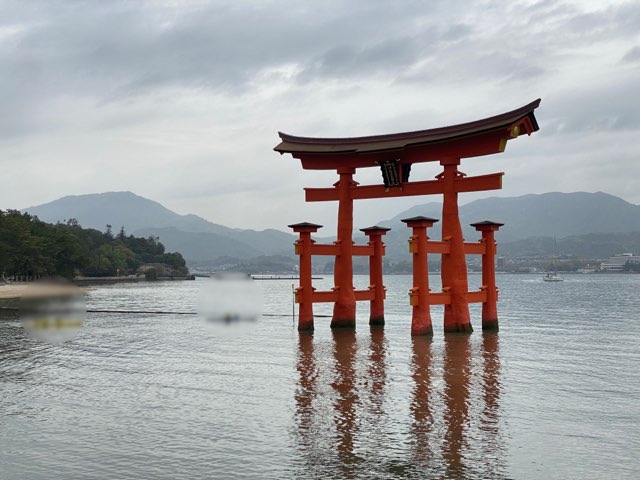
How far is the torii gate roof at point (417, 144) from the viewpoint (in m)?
25.2

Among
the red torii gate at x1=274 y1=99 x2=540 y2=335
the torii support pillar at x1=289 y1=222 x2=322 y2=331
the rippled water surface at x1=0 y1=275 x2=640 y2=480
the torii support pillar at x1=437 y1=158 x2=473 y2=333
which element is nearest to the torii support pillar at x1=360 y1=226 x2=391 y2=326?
the red torii gate at x1=274 y1=99 x2=540 y2=335

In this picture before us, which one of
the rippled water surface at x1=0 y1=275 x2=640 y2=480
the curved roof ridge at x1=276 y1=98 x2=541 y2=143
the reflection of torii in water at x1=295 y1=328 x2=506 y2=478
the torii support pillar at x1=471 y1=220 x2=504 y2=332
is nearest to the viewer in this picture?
the reflection of torii in water at x1=295 y1=328 x2=506 y2=478

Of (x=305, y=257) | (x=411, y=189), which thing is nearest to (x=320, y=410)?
(x=305, y=257)

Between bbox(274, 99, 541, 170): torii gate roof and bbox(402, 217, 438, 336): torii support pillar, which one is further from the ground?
bbox(274, 99, 541, 170): torii gate roof

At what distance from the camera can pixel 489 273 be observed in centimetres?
2923

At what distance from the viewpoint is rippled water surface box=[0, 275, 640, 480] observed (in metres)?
10.8

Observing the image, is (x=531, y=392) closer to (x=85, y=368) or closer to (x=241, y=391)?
(x=241, y=391)

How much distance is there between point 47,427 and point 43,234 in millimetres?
94053

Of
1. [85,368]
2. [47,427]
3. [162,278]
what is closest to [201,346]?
[85,368]

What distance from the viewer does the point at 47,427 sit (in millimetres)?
13117

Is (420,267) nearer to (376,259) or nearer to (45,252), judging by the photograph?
(376,259)

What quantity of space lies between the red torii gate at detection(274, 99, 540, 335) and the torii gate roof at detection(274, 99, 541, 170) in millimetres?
39

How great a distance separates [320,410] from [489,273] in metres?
16.8

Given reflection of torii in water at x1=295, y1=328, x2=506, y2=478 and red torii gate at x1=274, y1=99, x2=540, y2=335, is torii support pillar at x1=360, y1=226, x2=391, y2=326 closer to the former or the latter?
red torii gate at x1=274, y1=99, x2=540, y2=335
